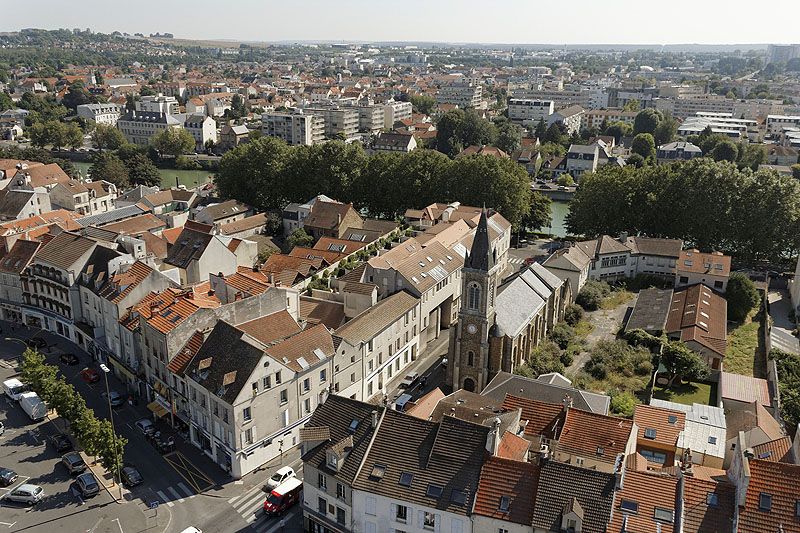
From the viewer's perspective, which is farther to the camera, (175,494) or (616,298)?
(616,298)

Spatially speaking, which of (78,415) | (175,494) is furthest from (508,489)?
(78,415)

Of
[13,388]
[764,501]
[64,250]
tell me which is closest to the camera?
[764,501]

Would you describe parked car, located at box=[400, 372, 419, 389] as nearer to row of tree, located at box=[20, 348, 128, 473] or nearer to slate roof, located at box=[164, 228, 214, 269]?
row of tree, located at box=[20, 348, 128, 473]

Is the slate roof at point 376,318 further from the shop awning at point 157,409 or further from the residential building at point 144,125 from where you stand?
the residential building at point 144,125

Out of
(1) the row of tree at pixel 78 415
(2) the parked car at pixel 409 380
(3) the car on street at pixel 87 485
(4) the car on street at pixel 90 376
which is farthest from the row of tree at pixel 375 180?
(3) the car on street at pixel 87 485

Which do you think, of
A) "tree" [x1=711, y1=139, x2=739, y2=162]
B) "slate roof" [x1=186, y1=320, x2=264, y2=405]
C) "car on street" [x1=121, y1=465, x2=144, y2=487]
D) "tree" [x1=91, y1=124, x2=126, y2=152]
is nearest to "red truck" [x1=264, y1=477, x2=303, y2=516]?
"slate roof" [x1=186, y1=320, x2=264, y2=405]

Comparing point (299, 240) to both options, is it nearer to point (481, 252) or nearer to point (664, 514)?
point (481, 252)
